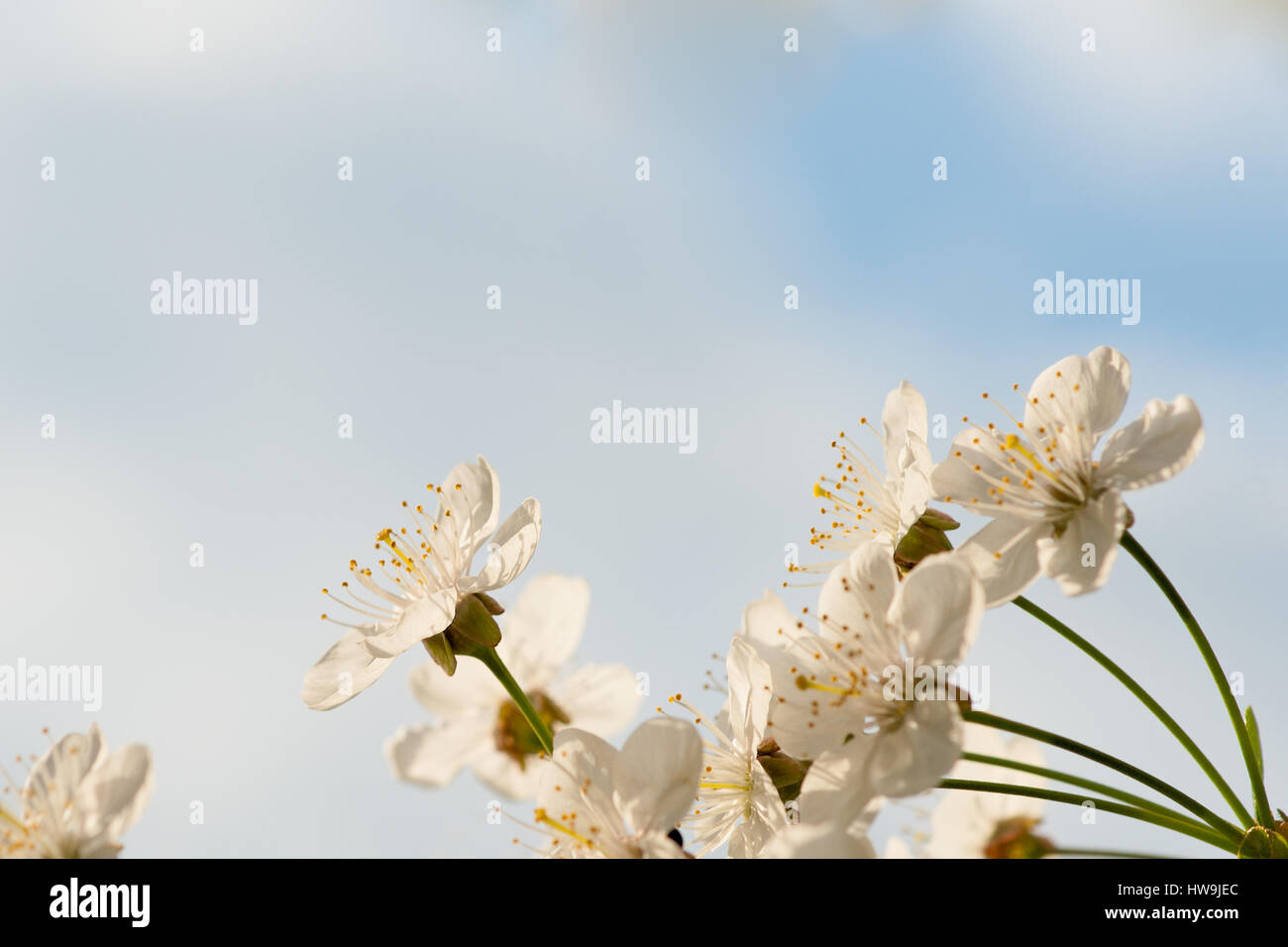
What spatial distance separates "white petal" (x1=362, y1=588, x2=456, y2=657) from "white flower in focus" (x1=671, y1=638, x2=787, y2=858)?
1.26ft

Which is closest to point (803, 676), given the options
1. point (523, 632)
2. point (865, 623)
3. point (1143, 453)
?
point (865, 623)

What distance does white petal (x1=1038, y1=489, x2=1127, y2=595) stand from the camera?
50.0 inches

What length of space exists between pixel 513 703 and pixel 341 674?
0.78m

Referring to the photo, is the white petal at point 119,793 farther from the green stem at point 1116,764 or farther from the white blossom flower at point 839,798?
the green stem at point 1116,764

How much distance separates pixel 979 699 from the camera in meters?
1.20

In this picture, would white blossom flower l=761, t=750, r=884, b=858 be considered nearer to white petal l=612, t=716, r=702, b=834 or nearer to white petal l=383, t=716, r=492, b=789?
white petal l=612, t=716, r=702, b=834

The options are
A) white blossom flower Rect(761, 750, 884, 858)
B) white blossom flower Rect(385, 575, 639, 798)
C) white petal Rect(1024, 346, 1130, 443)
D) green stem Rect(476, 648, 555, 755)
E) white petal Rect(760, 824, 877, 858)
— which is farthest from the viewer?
white blossom flower Rect(385, 575, 639, 798)

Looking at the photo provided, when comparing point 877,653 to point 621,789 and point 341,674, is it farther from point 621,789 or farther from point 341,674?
point 341,674

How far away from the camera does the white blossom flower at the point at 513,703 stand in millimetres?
2217

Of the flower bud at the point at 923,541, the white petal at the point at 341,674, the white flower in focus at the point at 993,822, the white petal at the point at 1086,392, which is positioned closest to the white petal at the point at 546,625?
the white petal at the point at 341,674

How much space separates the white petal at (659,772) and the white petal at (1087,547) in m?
0.54

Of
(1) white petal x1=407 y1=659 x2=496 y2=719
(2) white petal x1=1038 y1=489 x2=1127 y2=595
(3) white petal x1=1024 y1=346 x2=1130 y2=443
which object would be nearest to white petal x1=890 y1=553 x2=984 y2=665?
(2) white petal x1=1038 y1=489 x2=1127 y2=595

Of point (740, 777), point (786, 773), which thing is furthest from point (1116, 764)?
point (740, 777)
